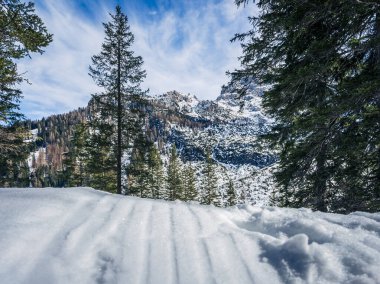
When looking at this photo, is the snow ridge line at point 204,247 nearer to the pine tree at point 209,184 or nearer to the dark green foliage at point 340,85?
the dark green foliage at point 340,85

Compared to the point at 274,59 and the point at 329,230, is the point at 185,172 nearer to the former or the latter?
the point at 274,59

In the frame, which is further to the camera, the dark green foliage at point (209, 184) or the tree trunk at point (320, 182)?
the dark green foliage at point (209, 184)

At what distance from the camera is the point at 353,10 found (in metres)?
5.22

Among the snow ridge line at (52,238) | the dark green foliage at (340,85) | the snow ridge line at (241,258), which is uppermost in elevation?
the dark green foliage at (340,85)

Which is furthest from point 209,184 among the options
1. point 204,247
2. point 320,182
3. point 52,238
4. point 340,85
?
point 52,238

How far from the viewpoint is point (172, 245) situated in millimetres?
2174

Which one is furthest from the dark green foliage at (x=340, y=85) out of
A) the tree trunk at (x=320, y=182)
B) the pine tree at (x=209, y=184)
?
the pine tree at (x=209, y=184)

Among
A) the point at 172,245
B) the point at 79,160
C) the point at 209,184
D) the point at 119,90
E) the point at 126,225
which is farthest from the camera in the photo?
the point at 209,184

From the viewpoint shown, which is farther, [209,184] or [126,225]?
[209,184]

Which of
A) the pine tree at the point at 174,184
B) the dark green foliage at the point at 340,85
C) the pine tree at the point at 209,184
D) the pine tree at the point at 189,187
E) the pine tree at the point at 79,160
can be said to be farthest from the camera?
the pine tree at the point at 189,187

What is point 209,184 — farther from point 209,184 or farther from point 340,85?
point 340,85

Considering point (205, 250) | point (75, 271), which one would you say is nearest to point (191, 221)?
point (205, 250)

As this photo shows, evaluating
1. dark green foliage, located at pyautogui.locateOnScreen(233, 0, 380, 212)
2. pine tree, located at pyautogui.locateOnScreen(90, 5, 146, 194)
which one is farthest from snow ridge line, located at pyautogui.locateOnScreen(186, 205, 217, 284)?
pine tree, located at pyautogui.locateOnScreen(90, 5, 146, 194)

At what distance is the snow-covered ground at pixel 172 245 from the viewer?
1780 mm
